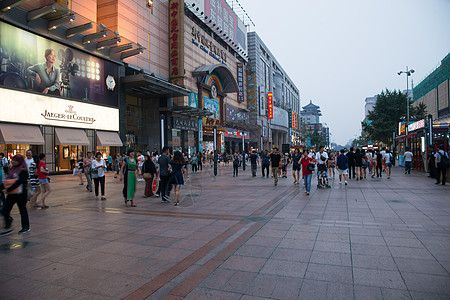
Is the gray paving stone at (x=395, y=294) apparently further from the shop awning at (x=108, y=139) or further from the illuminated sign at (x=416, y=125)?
the shop awning at (x=108, y=139)

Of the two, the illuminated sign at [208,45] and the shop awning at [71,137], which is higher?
the illuminated sign at [208,45]

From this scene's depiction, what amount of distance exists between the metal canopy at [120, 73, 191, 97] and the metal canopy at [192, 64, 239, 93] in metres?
6.41

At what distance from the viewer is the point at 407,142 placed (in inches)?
986

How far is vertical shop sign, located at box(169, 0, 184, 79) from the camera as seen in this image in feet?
113

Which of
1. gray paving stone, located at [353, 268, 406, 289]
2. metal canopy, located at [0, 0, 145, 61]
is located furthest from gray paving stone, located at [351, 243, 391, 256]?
metal canopy, located at [0, 0, 145, 61]

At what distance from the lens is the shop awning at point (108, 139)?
85.4 ft

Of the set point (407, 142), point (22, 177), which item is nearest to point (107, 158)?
point (22, 177)

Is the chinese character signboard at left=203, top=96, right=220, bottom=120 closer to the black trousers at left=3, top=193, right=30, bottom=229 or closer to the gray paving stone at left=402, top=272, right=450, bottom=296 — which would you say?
the black trousers at left=3, top=193, right=30, bottom=229

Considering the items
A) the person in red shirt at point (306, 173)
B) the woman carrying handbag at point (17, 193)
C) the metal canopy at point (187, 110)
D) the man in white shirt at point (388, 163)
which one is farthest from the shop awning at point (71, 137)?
the man in white shirt at point (388, 163)

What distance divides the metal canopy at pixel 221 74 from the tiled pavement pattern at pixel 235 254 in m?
32.7

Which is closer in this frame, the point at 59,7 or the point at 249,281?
the point at 249,281

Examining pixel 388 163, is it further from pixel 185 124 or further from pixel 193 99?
pixel 193 99

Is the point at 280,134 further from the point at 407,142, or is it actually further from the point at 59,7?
the point at 59,7

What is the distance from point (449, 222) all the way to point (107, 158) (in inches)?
1050
